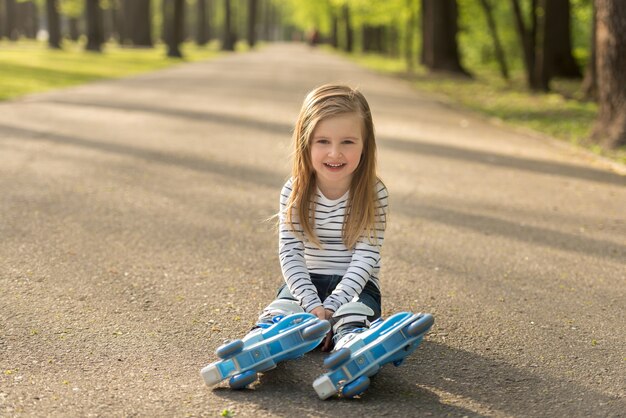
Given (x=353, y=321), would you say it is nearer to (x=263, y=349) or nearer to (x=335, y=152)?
(x=263, y=349)

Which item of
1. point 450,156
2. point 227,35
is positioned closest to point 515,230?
point 450,156

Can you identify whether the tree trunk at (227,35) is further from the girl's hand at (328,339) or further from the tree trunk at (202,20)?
the girl's hand at (328,339)

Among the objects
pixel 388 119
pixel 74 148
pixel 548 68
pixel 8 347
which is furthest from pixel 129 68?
pixel 8 347

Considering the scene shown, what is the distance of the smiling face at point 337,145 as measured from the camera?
3.70 metres

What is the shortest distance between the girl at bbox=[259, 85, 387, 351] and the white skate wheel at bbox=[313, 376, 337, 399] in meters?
0.52

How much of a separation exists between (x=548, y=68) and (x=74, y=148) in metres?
12.8

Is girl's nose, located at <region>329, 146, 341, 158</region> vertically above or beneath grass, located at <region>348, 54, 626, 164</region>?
above

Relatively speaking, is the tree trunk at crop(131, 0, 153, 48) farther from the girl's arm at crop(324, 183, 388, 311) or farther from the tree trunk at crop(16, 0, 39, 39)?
the girl's arm at crop(324, 183, 388, 311)

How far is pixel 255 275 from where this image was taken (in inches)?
194

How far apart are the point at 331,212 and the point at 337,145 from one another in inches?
12.6

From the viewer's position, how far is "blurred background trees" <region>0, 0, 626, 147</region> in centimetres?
1084

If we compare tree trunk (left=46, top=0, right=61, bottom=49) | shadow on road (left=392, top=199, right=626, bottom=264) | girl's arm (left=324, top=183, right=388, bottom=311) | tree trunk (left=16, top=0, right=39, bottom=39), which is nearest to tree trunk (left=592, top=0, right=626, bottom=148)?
shadow on road (left=392, top=199, right=626, bottom=264)

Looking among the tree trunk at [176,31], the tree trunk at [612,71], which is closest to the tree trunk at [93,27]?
the tree trunk at [176,31]

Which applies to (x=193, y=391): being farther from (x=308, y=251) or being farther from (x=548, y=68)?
(x=548, y=68)
